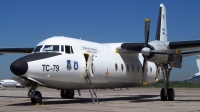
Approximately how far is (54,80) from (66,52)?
1.58 metres

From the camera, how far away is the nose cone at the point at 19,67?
13.3 metres

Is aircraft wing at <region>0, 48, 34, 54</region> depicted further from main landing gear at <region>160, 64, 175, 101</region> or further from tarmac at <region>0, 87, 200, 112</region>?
main landing gear at <region>160, 64, 175, 101</region>

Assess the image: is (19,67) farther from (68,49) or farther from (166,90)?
(166,90)

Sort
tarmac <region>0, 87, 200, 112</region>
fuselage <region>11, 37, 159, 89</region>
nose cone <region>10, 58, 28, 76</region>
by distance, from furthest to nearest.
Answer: fuselage <region>11, 37, 159, 89</region>, nose cone <region>10, 58, 28, 76</region>, tarmac <region>0, 87, 200, 112</region>

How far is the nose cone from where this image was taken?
13.3m

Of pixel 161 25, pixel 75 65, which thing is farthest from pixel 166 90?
pixel 75 65

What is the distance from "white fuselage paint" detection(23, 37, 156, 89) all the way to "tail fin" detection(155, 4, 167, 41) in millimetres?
1893

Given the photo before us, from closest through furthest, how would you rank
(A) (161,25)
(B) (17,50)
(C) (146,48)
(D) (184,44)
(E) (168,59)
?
(C) (146,48) → (D) (184,44) → (E) (168,59) → (A) (161,25) → (B) (17,50)

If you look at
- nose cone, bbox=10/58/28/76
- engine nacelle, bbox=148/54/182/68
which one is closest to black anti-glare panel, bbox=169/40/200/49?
engine nacelle, bbox=148/54/182/68

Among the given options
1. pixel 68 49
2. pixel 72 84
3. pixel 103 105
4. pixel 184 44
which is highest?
pixel 184 44

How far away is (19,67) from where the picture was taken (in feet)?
43.5

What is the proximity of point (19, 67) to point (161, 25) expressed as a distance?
11.6m

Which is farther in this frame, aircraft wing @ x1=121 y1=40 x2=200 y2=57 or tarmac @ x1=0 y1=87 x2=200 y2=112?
aircraft wing @ x1=121 y1=40 x2=200 y2=57

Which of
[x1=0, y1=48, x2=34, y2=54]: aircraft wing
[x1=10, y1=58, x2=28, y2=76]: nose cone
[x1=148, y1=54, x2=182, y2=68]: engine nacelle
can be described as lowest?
[x1=10, y1=58, x2=28, y2=76]: nose cone
